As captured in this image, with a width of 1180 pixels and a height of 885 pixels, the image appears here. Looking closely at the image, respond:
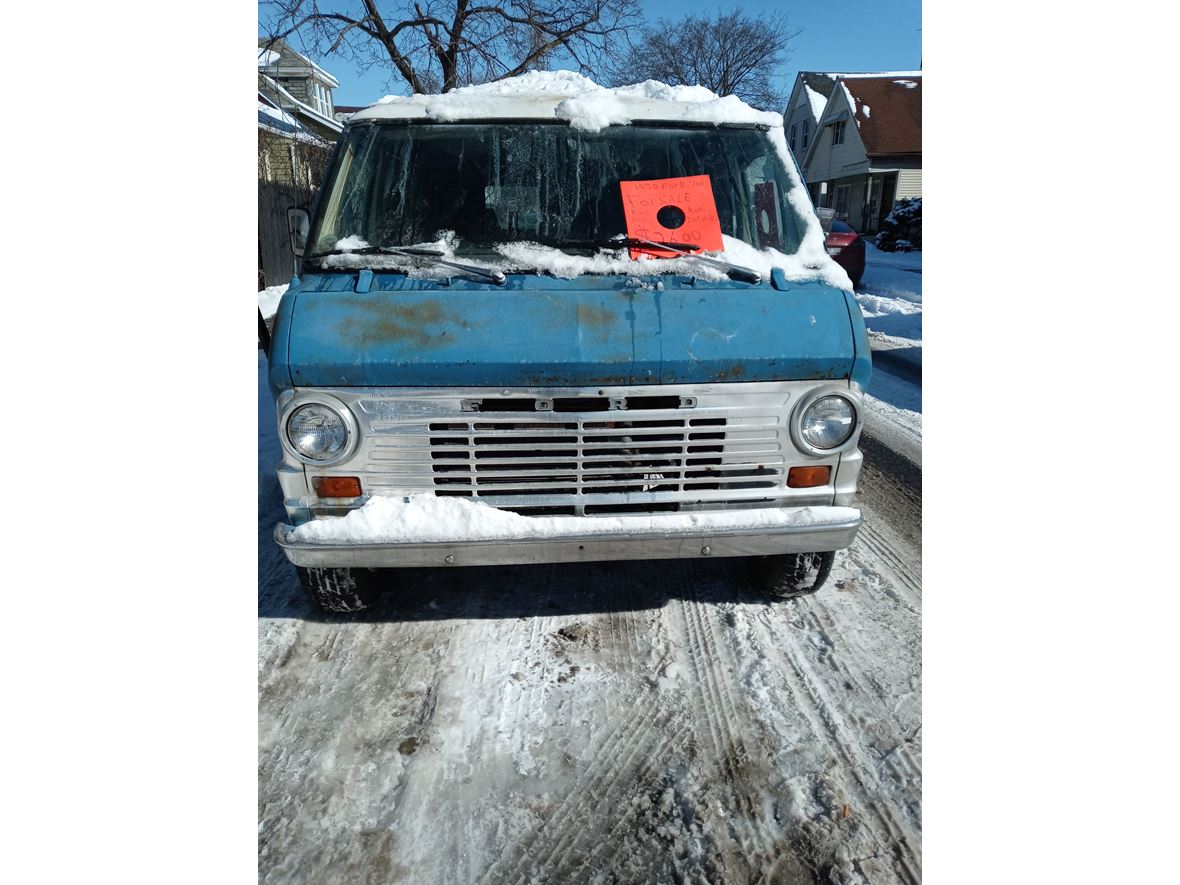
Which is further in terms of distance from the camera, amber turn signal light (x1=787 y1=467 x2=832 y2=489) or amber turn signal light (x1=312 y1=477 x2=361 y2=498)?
amber turn signal light (x1=787 y1=467 x2=832 y2=489)

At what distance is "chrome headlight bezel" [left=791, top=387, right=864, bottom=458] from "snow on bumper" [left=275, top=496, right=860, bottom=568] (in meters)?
0.26

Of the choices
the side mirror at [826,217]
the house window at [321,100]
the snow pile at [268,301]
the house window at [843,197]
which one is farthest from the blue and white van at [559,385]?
the house window at [321,100]

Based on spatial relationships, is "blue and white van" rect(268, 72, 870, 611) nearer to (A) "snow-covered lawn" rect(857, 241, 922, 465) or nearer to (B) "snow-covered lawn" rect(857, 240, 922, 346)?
(A) "snow-covered lawn" rect(857, 241, 922, 465)

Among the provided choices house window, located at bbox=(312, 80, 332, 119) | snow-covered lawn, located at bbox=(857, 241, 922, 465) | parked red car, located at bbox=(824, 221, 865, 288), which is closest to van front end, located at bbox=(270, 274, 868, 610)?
snow-covered lawn, located at bbox=(857, 241, 922, 465)

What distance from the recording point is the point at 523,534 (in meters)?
2.60

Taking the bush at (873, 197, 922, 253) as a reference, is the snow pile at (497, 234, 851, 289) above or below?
below

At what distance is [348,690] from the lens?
277cm

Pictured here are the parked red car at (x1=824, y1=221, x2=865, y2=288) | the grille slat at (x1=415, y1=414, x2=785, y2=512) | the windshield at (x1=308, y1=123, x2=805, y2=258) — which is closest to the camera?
the grille slat at (x1=415, y1=414, x2=785, y2=512)

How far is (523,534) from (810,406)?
1187mm

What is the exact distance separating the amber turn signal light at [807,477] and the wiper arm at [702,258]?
2.57 feet

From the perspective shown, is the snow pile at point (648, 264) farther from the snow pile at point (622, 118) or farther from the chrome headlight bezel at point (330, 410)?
the chrome headlight bezel at point (330, 410)

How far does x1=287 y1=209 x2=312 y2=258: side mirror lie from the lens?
3.25m

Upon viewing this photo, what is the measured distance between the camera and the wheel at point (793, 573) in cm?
318

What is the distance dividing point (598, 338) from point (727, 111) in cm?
165
